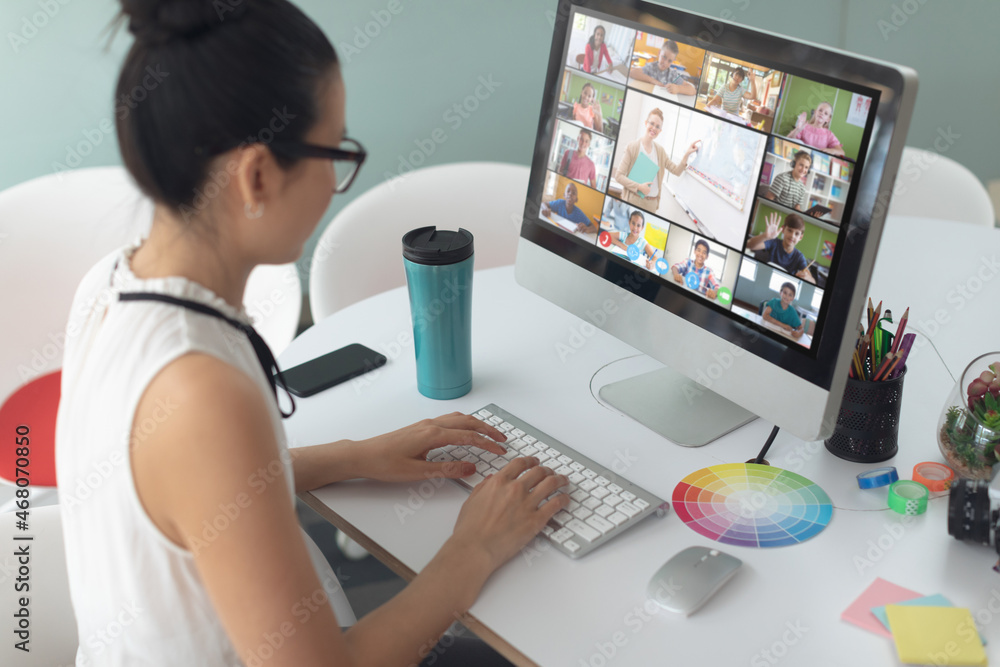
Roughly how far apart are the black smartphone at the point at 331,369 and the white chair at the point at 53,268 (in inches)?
16.1

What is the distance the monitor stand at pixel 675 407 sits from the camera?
3.77ft

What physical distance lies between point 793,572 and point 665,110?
57 cm

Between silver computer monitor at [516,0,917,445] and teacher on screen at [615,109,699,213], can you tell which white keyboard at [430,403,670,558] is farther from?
teacher on screen at [615,109,699,213]

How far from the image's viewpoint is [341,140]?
32.9 inches

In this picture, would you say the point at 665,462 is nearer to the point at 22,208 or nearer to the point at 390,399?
the point at 390,399

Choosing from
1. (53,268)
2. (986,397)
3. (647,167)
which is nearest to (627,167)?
(647,167)

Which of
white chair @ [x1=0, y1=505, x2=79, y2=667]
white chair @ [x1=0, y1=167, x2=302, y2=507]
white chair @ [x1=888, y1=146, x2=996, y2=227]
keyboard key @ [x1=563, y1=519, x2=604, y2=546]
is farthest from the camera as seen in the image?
white chair @ [x1=888, y1=146, x2=996, y2=227]

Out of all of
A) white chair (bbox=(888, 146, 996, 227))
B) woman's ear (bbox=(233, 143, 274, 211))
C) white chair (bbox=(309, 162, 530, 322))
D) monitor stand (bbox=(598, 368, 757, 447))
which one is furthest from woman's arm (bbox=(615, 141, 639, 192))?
white chair (bbox=(888, 146, 996, 227))

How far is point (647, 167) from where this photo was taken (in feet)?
3.63

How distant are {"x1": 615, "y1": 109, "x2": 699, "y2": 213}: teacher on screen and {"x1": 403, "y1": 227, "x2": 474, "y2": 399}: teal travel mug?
234 millimetres

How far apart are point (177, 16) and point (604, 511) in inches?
26.3

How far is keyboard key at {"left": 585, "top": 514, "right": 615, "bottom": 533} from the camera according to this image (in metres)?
0.96

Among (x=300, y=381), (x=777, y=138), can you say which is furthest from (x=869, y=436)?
(x=300, y=381)

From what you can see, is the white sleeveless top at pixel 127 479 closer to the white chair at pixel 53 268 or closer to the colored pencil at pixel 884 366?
the colored pencil at pixel 884 366
